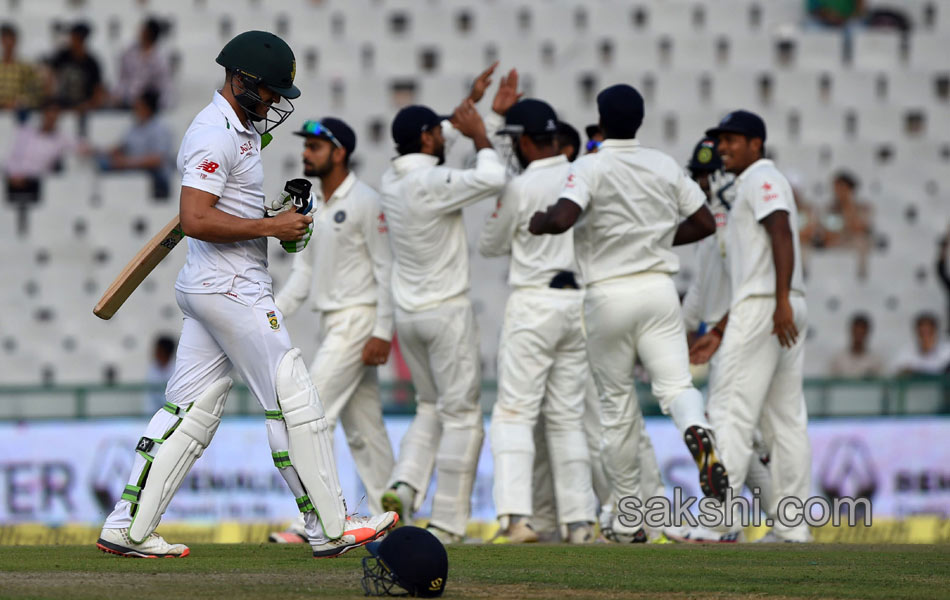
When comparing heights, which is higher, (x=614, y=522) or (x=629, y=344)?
(x=629, y=344)

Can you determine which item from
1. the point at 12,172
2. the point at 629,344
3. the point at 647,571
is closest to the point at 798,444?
the point at 629,344

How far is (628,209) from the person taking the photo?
26.0 feet

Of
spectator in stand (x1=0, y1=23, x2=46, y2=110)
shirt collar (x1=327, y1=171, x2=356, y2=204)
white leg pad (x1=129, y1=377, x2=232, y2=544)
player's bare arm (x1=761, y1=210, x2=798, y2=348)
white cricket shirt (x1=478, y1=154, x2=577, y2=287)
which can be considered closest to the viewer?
white leg pad (x1=129, y1=377, x2=232, y2=544)

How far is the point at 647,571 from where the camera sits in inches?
242

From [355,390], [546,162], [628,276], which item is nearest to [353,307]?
[355,390]

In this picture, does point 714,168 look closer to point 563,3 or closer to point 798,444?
point 798,444

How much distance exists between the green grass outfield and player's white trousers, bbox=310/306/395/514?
183 cm

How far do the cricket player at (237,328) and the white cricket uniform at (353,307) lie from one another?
271 centimetres

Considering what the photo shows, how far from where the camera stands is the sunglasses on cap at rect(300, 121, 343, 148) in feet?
29.5

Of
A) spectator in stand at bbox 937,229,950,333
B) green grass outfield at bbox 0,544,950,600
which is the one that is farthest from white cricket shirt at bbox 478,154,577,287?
spectator in stand at bbox 937,229,950,333

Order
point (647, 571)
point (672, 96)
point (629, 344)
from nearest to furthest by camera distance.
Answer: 1. point (647, 571)
2. point (629, 344)
3. point (672, 96)

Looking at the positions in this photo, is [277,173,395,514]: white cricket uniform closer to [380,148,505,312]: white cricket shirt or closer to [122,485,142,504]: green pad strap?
[380,148,505,312]: white cricket shirt

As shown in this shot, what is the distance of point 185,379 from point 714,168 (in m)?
4.25

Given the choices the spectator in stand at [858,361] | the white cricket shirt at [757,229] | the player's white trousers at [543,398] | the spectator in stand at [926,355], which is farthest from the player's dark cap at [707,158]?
the spectator in stand at [858,361]
